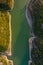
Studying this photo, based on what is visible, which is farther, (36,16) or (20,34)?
(20,34)

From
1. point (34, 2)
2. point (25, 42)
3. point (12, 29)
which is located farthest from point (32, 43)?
point (34, 2)

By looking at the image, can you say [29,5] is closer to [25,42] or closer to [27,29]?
[27,29]

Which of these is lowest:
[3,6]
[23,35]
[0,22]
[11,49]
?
[11,49]

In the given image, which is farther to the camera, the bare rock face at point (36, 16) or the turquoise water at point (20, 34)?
the turquoise water at point (20, 34)

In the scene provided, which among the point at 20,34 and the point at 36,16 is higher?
the point at 36,16

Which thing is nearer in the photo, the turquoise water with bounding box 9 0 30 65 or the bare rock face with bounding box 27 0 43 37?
the bare rock face with bounding box 27 0 43 37
